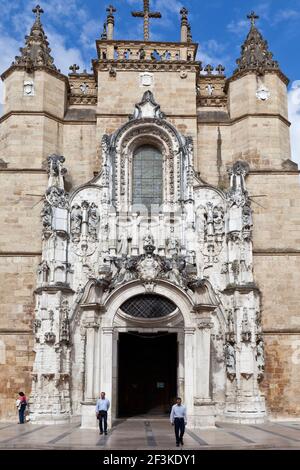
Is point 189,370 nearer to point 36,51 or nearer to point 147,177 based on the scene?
point 147,177

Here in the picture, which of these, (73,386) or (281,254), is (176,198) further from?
(73,386)

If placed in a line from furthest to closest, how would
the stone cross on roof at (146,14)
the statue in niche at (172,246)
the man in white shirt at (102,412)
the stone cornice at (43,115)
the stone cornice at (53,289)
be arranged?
1. the stone cross on roof at (146,14)
2. the stone cornice at (43,115)
3. the statue in niche at (172,246)
4. the stone cornice at (53,289)
5. the man in white shirt at (102,412)

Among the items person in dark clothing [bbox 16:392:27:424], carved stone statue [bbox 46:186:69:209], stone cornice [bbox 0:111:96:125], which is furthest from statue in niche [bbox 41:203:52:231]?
person in dark clothing [bbox 16:392:27:424]

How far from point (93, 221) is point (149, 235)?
226cm

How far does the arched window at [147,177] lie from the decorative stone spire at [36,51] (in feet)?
18.0

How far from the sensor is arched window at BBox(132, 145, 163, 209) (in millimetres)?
24375

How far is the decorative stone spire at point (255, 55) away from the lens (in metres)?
25.5

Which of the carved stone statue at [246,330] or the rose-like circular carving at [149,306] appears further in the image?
the rose-like circular carving at [149,306]

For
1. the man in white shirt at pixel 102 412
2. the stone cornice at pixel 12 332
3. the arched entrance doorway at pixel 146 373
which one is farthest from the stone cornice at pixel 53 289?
the man in white shirt at pixel 102 412

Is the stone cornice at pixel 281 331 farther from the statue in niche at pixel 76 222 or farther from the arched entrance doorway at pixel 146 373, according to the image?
the statue in niche at pixel 76 222

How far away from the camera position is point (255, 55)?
26.0 m

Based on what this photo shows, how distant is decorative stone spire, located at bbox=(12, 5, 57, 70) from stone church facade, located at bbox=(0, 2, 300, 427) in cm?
9

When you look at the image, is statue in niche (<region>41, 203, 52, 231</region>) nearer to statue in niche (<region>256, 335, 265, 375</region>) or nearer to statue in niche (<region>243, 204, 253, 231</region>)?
statue in niche (<region>243, 204, 253, 231</region>)

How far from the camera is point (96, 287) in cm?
2056
